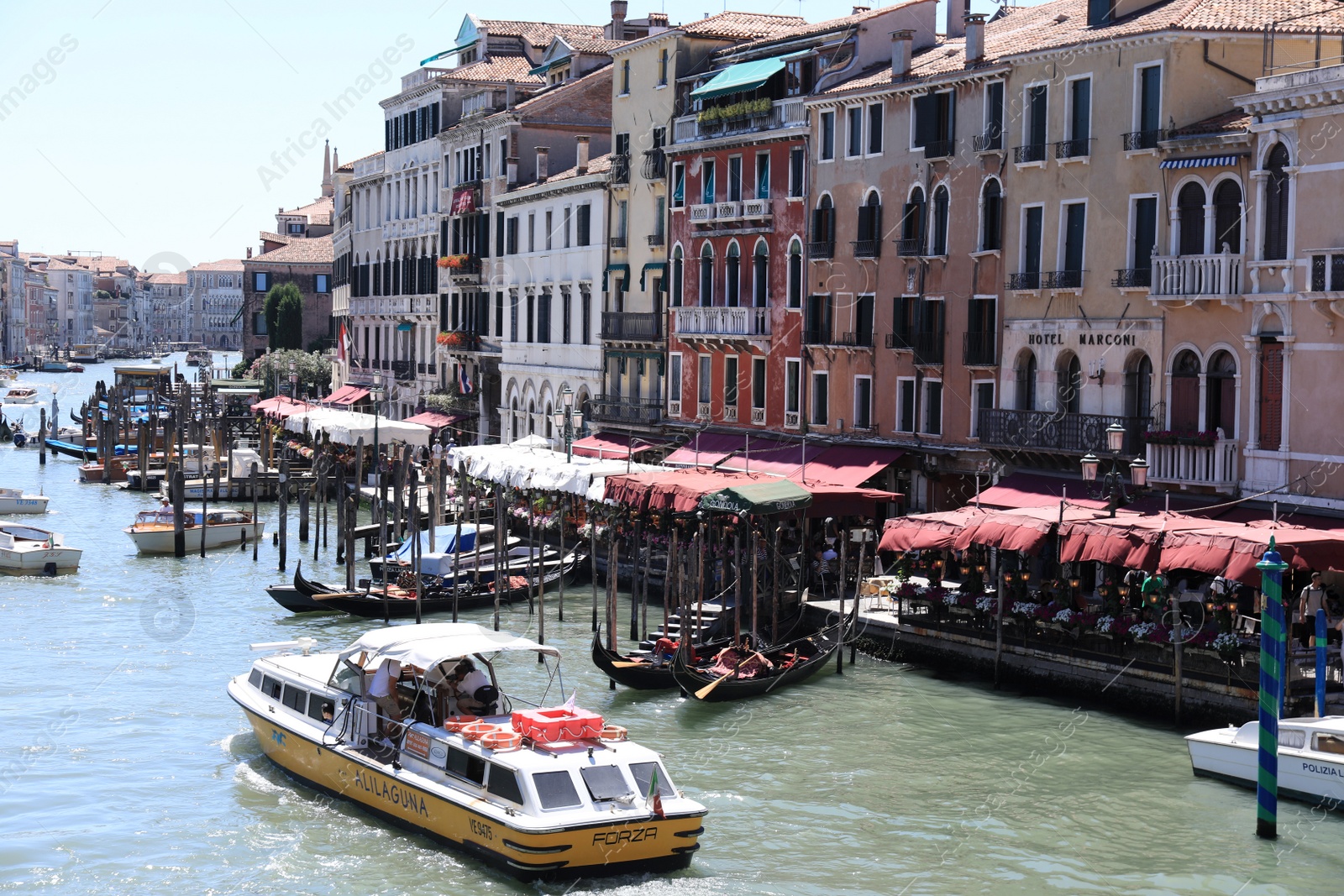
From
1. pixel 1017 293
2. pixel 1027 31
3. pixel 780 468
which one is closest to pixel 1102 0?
pixel 1027 31

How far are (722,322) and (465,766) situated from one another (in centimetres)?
2257

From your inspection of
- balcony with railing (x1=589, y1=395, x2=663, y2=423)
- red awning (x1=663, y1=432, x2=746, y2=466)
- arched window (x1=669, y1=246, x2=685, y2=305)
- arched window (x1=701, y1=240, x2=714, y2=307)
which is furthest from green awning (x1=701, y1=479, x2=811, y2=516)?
balcony with railing (x1=589, y1=395, x2=663, y2=423)

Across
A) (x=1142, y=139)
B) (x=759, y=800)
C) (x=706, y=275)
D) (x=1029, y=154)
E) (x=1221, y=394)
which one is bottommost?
(x=759, y=800)

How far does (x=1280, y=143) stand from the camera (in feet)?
81.3

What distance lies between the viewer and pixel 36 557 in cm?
3672

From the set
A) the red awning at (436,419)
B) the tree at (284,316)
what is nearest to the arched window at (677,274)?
the red awning at (436,419)

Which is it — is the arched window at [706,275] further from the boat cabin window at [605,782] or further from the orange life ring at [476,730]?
the boat cabin window at [605,782]

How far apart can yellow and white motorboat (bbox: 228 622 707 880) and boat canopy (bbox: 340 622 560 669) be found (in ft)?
0.07

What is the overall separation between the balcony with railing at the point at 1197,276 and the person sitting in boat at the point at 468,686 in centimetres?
1281

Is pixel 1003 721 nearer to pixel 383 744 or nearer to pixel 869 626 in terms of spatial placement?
pixel 869 626

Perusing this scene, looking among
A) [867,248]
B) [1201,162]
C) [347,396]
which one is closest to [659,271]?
[867,248]

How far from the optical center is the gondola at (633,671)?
24.6 metres

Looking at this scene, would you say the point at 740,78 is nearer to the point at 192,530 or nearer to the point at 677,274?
the point at 677,274

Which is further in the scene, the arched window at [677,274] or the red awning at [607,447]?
the arched window at [677,274]
